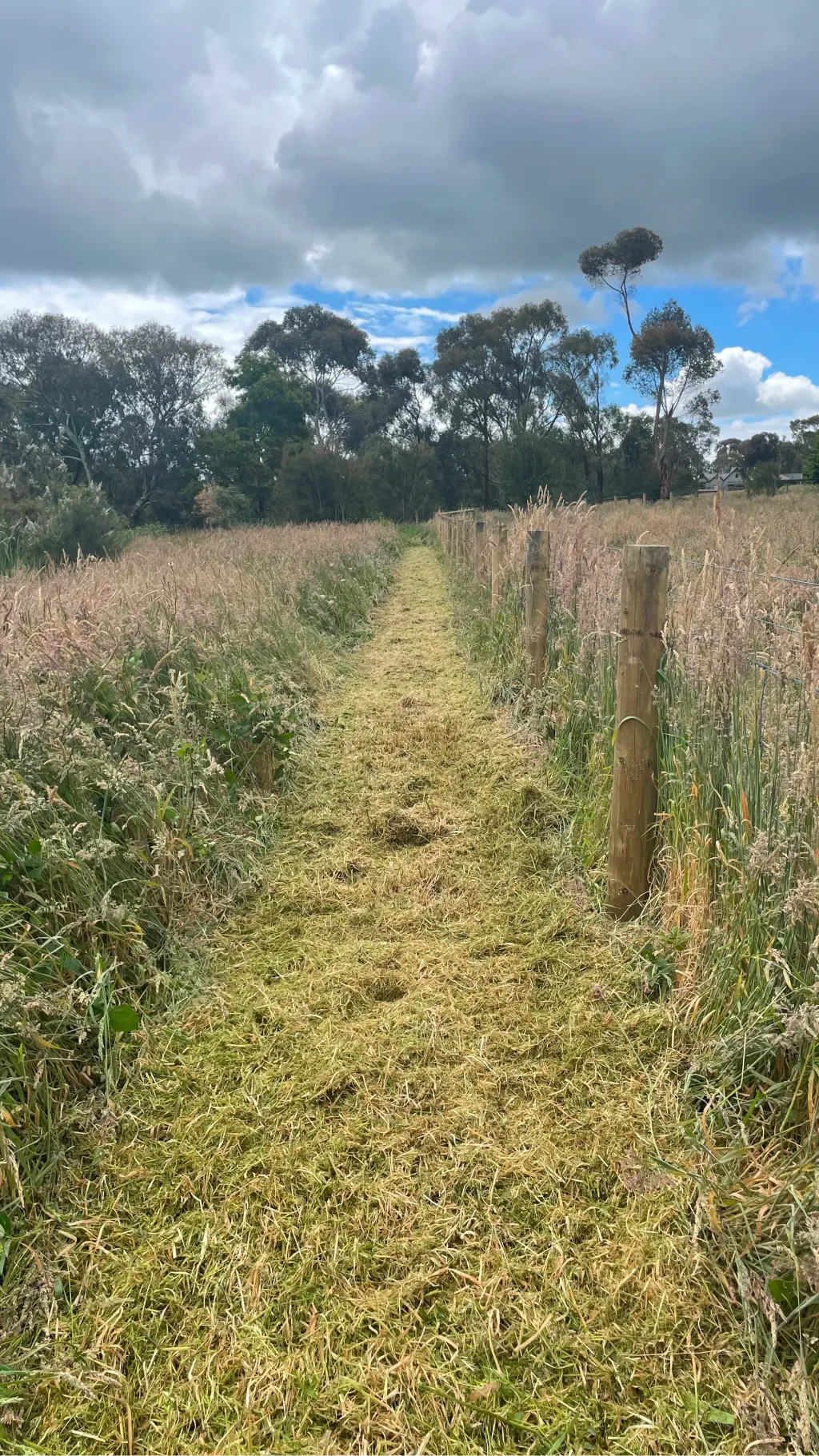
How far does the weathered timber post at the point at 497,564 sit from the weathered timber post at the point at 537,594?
61.1 inches

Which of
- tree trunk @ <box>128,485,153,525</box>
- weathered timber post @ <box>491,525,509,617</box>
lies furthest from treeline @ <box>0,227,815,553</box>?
weathered timber post @ <box>491,525,509,617</box>

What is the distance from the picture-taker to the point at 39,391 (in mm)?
34062

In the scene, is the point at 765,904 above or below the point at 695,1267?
above

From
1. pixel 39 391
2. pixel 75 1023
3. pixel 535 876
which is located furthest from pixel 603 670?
pixel 39 391

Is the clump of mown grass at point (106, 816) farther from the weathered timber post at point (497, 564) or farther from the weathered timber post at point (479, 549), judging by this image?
the weathered timber post at point (479, 549)

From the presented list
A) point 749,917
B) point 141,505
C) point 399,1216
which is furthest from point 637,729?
point 141,505

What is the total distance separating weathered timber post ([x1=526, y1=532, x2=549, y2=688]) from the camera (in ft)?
17.4

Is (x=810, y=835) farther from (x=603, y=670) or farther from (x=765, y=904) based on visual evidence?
(x=603, y=670)

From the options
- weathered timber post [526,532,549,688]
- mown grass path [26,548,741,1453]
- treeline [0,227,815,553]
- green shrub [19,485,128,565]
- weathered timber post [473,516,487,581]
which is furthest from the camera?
treeline [0,227,815,553]

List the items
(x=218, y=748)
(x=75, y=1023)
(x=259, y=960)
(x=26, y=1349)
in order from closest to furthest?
(x=26, y=1349), (x=75, y=1023), (x=259, y=960), (x=218, y=748)

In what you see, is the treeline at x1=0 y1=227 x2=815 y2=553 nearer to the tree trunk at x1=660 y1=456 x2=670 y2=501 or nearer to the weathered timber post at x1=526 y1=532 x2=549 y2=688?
the tree trunk at x1=660 y1=456 x2=670 y2=501

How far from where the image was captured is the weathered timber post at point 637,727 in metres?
2.84

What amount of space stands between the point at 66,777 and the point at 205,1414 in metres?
2.15

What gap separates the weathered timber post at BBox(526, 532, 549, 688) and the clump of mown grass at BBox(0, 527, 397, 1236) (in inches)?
69.3
